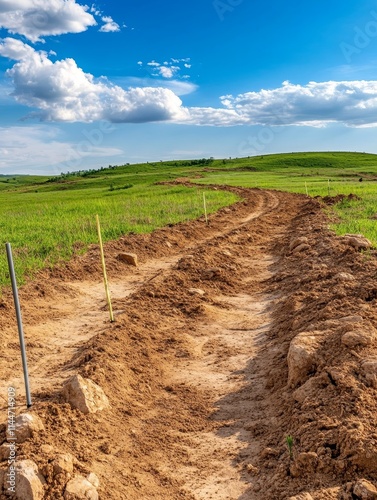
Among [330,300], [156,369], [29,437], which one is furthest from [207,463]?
[330,300]

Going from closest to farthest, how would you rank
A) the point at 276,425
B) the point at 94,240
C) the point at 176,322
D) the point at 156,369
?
the point at 276,425, the point at 156,369, the point at 176,322, the point at 94,240

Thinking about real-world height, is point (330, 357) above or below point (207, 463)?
above

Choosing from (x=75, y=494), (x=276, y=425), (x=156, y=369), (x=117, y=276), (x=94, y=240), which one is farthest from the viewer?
(x=94, y=240)

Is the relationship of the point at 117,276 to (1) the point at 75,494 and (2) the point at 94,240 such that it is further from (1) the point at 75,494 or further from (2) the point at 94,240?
(1) the point at 75,494

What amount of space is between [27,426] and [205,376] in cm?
276

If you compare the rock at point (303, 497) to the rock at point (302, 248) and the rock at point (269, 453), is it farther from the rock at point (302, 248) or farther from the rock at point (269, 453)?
the rock at point (302, 248)

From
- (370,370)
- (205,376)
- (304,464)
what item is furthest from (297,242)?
(304,464)

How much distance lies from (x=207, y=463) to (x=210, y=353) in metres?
2.72

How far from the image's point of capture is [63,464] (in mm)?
3988

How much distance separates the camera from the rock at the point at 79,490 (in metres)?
3.79

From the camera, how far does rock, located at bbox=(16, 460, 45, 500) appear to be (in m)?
3.72

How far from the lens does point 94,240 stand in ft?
48.4

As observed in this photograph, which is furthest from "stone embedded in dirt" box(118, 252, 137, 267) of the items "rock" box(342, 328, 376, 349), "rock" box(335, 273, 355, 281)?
"rock" box(342, 328, 376, 349)

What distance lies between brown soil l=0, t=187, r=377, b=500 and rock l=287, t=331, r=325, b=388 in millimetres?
43
